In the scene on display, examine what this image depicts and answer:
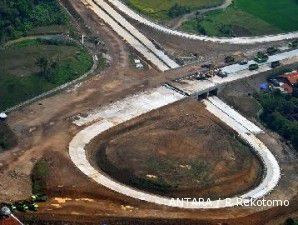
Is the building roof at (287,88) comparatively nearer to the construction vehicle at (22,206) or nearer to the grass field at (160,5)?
the grass field at (160,5)

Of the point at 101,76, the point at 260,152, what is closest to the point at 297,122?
the point at 260,152

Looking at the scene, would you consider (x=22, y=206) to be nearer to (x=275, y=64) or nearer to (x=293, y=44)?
(x=275, y=64)

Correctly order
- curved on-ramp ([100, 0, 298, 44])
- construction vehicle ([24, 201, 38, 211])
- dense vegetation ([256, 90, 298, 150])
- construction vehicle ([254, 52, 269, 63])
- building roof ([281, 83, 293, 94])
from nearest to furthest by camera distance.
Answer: construction vehicle ([24, 201, 38, 211]) < dense vegetation ([256, 90, 298, 150]) < building roof ([281, 83, 293, 94]) < construction vehicle ([254, 52, 269, 63]) < curved on-ramp ([100, 0, 298, 44])

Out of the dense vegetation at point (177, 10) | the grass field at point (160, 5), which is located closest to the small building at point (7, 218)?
the grass field at point (160, 5)

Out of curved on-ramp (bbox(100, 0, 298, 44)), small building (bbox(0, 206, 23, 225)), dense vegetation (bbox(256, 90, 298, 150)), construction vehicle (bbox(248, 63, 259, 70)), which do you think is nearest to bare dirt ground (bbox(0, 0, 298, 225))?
small building (bbox(0, 206, 23, 225))

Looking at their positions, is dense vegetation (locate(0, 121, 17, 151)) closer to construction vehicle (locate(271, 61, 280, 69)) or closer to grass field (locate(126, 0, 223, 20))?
grass field (locate(126, 0, 223, 20))

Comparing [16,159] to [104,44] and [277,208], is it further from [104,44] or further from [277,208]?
[104,44]
